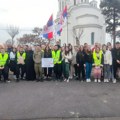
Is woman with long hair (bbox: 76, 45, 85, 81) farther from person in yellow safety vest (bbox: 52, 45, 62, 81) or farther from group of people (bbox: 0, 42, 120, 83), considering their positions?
person in yellow safety vest (bbox: 52, 45, 62, 81)

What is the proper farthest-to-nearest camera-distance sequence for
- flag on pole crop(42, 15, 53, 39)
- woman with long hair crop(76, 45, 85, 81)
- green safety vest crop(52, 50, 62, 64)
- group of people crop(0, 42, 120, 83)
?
flag on pole crop(42, 15, 53, 39)
green safety vest crop(52, 50, 62, 64)
woman with long hair crop(76, 45, 85, 81)
group of people crop(0, 42, 120, 83)

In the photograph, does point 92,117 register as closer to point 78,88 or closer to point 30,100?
point 30,100

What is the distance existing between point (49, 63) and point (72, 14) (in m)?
45.6

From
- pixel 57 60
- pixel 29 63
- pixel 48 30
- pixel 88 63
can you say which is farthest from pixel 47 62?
pixel 48 30

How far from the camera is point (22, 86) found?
14.7 m

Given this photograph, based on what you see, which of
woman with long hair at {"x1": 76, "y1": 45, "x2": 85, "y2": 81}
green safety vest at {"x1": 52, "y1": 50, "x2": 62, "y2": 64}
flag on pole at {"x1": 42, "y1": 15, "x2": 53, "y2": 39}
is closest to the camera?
woman with long hair at {"x1": 76, "y1": 45, "x2": 85, "y2": 81}

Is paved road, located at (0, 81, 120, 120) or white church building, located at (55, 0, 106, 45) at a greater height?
white church building, located at (55, 0, 106, 45)

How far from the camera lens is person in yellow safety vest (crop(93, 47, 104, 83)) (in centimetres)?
1598

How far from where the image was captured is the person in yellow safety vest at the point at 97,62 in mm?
15980

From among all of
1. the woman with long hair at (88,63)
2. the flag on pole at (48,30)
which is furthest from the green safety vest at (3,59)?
the flag on pole at (48,30)

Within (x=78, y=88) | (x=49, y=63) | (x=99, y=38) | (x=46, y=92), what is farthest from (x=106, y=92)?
(x=99, y=38)

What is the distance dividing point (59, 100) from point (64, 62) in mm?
5358

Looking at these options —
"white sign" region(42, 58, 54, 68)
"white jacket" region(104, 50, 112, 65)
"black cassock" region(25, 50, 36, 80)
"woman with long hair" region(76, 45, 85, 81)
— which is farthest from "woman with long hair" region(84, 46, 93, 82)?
"black cassock" region(25, 50, 36, 80)

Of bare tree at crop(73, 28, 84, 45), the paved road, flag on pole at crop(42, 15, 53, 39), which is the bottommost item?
the paved road
